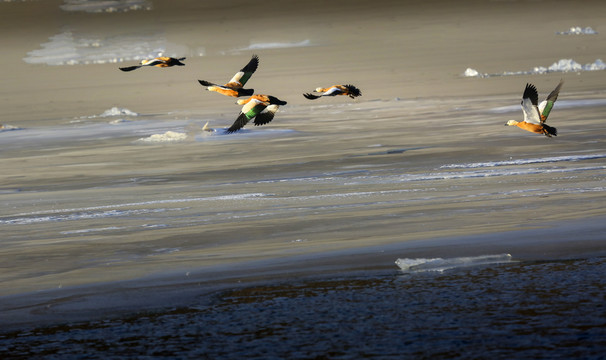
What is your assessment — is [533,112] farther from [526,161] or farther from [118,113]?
[118,113]

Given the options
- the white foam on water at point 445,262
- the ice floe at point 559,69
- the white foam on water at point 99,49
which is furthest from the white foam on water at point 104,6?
the white foam on water at point 445,262

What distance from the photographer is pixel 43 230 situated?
15.7 m

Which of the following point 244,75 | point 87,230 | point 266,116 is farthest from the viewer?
point 244,75

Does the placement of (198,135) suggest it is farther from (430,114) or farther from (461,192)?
(461,192)

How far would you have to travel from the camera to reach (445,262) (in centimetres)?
1230

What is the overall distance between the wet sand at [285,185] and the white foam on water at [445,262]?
32 cm

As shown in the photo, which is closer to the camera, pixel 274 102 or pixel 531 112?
pixel 531 112

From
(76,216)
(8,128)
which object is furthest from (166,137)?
(76,216)

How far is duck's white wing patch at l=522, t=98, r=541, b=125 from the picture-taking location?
726 inches

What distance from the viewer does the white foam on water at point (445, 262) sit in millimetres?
12211

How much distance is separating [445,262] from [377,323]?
7.13 ft

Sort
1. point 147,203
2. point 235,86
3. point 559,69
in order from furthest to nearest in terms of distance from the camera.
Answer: point 559,69, point 235,86, point 147,203

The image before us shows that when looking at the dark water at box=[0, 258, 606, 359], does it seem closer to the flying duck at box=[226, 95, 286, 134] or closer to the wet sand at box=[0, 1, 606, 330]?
the wet sand at box=[0, 1, 606, 330]

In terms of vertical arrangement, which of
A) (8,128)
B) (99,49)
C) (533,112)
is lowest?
(533,112)
